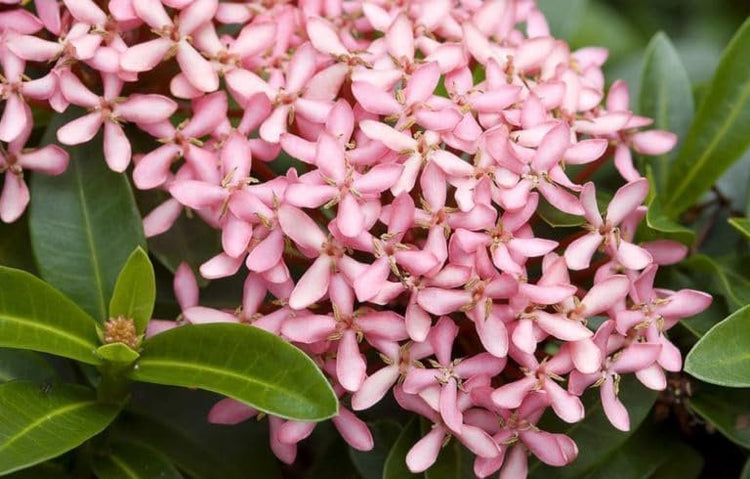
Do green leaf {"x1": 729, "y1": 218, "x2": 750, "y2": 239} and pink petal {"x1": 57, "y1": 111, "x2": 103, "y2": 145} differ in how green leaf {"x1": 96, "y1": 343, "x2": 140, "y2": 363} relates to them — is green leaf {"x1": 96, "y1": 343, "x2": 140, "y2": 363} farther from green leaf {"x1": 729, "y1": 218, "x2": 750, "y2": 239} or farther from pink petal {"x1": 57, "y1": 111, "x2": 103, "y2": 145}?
green leaf {"x1": 729, "y1": 218, "x2": 750, "y2": 239}

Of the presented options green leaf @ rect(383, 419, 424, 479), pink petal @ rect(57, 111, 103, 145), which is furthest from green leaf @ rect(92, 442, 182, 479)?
pink petal @ rect(57, 111, 103, 145)

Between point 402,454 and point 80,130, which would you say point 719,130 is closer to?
point 402,454

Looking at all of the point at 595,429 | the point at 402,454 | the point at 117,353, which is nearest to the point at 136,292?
the point at 117,353

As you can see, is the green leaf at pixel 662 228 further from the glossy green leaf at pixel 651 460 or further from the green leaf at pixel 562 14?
the green leaf at pixel 562 14

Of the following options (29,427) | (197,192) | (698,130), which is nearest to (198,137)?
(197,192)

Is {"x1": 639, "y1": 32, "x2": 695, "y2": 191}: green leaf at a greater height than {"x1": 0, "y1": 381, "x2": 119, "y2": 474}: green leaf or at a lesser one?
greater

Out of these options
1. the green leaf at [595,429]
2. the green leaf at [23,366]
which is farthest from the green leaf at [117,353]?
the green leaf at [595,429]

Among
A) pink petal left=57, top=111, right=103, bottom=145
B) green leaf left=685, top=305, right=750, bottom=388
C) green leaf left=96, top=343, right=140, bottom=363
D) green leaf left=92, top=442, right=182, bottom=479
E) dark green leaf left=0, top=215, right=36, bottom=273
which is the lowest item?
green leaf left=92, top=442, right=182, bottom=479
